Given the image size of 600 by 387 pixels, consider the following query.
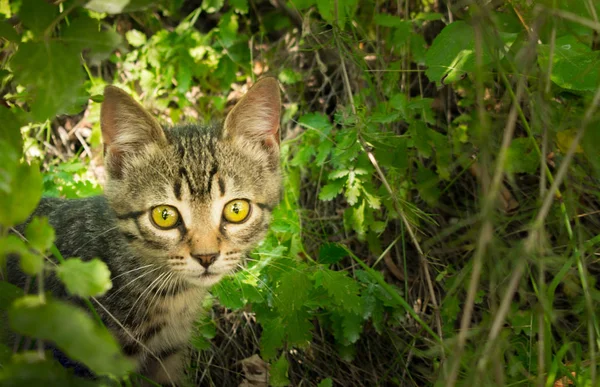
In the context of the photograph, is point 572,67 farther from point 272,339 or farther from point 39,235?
point 39,235

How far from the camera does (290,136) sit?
4.70 metres

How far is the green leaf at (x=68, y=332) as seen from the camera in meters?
1.37

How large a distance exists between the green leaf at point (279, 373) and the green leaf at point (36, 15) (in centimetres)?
199

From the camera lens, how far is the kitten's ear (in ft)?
9.96

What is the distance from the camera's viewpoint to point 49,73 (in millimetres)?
1764

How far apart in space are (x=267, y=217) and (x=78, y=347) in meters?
1.76

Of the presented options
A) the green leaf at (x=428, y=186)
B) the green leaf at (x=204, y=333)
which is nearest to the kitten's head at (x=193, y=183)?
the green leaf at (x=204, y=333)

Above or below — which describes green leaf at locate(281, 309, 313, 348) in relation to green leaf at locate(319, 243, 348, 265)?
below

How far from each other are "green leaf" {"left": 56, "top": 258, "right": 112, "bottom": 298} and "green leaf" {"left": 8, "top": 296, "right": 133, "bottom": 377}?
0.07m

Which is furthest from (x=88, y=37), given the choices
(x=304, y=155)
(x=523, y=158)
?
(x=523, y=158)

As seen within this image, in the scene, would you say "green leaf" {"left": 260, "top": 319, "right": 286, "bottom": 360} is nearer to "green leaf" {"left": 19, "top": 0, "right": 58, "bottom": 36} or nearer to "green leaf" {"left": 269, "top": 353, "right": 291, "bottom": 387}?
"green leaf" {"left": 269, "top": 353, "right": 291, "bottom": 387}

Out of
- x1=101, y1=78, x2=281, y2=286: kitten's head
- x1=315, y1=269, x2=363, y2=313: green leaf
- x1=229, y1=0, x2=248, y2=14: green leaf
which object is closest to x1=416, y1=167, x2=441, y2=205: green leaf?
x1=315, y1=269, x2=363, y2=313: green leaf

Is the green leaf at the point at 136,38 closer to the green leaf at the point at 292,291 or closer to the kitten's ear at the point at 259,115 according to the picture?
the kitten's ear at the point at 259,115

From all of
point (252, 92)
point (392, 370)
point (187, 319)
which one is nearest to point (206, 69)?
point (252, 92)
